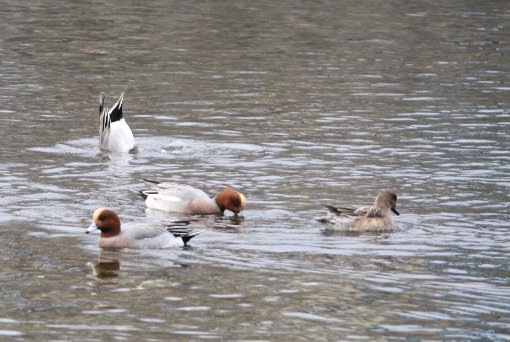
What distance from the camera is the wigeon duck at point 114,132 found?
21.7 m

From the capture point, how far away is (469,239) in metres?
15.8

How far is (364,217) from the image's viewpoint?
53.8ft

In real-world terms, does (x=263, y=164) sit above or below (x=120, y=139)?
below

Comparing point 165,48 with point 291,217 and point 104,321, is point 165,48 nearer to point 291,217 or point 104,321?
point 291,217

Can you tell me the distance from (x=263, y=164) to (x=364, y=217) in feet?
14.0

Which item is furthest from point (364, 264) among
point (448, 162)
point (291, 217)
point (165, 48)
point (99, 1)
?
point (99, 1)

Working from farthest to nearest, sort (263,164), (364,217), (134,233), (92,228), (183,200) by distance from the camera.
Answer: (263,164)
(183,200)
(364,217)
(134,233)
(92,228)

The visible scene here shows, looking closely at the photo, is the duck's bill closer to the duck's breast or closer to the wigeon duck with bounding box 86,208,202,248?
the wigeon duck with bounding box 86,208,202,248

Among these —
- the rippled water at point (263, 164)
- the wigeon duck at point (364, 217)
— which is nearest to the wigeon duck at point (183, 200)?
the rippled water at point (263, 164)

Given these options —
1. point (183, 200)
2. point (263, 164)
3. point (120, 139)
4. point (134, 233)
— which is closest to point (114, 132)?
point (120, 139)

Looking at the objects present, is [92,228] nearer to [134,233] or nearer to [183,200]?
[134,233]

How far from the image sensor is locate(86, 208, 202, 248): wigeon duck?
15.3 m

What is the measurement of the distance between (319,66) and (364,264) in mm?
16127

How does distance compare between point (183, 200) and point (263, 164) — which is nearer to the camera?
point (183, 200)
